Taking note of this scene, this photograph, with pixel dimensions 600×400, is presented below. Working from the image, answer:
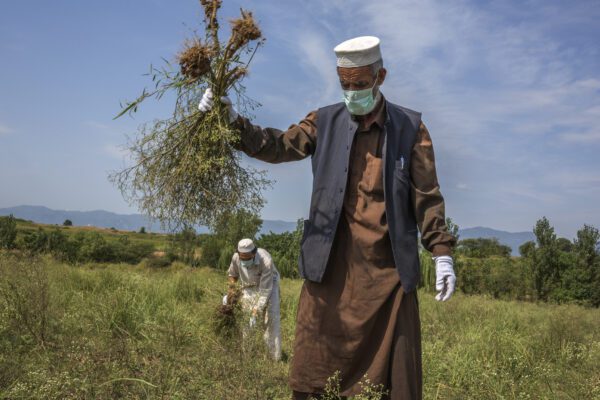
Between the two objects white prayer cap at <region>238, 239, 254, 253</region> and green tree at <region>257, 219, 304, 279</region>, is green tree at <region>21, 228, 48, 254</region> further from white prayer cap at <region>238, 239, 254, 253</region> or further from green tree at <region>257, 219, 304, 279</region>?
green tree at <region>257, 219, 304, 279</region>

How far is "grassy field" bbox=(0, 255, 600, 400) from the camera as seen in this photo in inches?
121

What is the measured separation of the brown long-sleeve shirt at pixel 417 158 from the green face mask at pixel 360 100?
83 mm

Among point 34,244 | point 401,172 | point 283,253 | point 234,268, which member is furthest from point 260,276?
point 283,253

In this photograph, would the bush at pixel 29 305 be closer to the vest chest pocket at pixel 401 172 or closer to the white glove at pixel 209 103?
the white glove at pixel 209 103

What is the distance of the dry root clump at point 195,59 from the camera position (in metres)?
2.61

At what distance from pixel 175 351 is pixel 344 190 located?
151 centimetres

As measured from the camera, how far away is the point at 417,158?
9.80 feet

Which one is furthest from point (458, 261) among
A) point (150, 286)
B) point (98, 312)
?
point (98, 312)

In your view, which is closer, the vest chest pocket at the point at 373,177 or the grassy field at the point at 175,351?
the vest chest pocket at the point at 373,177

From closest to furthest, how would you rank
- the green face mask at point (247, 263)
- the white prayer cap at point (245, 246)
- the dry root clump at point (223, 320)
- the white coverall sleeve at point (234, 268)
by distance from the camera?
the dry root clump at point (223, 320)
the white prayer cap at point (245, 246)
the green face mask at point (247, 263)
the white coverall sleeve at point (234, 268)

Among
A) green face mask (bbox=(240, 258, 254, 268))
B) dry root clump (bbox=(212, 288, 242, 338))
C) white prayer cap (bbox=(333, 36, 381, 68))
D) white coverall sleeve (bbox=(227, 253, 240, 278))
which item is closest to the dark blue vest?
white prayer cap (bbox=(333, 36, 381, 68))

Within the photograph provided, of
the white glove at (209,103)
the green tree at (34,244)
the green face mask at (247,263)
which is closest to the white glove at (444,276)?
the white glove at (209,103)

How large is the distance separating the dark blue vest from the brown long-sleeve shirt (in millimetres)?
52

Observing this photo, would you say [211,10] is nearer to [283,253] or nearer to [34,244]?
[34,244]
